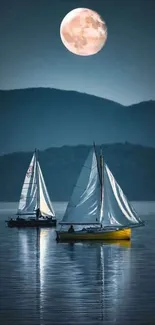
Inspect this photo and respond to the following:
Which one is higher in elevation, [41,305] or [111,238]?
[111,238]

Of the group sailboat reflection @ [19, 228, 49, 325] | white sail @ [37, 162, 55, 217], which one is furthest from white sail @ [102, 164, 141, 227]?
white sail @ [37, 162, 55, 217]

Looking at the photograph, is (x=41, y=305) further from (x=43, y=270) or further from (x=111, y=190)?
(x=111, y=190)

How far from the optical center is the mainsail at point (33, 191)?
122812 mm

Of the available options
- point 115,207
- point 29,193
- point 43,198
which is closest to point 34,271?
point 115,207

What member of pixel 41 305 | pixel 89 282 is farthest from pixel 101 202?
pixel 41 305

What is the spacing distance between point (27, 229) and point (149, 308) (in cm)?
9765

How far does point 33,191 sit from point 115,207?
1670 inches

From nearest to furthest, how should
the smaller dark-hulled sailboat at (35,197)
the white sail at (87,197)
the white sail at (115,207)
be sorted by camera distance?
1. the white sail at (115,207)
2. the white sail at (87,197)
3. the smaller dark-hulled sailboat at (35,197)

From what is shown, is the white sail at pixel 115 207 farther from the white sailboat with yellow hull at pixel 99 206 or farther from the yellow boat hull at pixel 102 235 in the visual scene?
the yellow boat hull at pixel 102 235

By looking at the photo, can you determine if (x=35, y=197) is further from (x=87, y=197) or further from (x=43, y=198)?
(x=87, y=197)

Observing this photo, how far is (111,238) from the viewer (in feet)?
283

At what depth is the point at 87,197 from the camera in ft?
277

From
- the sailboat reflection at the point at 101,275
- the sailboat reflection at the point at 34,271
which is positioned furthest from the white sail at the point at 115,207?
the sailboat reflection at the point at 34,271

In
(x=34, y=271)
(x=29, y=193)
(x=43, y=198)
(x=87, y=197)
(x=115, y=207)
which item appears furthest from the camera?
(x=43, y=198)
